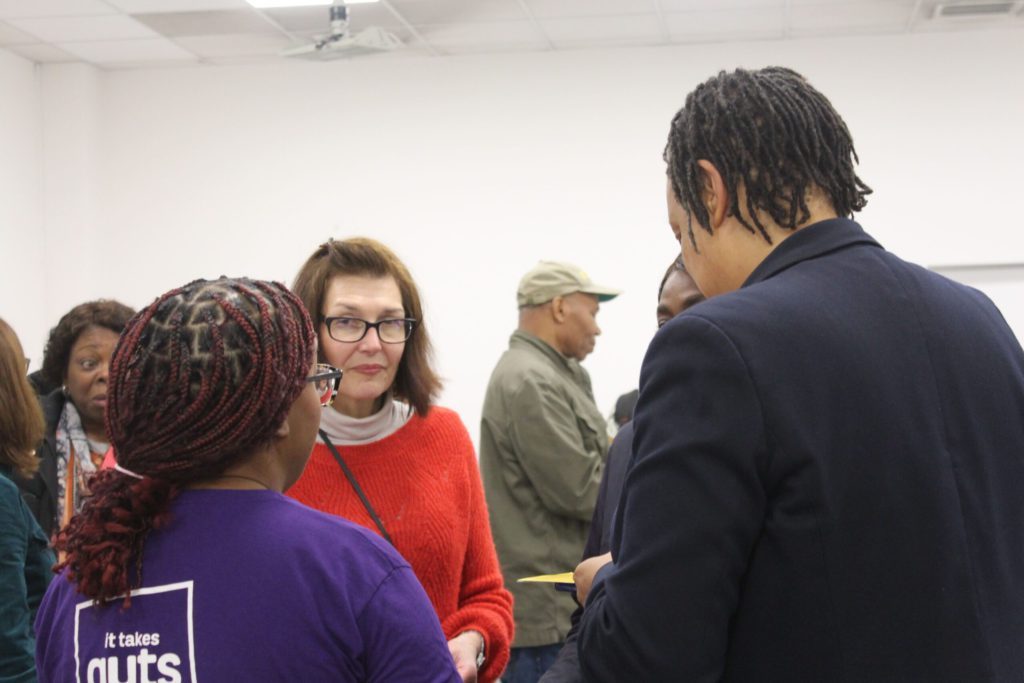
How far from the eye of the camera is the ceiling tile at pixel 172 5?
17.7 ft

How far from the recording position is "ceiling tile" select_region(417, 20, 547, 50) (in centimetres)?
592

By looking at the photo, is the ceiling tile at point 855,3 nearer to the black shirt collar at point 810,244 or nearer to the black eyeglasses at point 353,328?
the black eyeglasses at point 353,328

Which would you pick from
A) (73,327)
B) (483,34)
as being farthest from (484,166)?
(73,327)

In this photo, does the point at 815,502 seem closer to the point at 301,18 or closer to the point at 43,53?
the point at 301,18

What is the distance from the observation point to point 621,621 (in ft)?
3.60

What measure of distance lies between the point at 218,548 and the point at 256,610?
2.9 inches

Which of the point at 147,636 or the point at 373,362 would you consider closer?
the point at 147,636

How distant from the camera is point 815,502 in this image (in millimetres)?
1063

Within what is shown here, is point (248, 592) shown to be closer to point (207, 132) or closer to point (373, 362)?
point (373, 362)

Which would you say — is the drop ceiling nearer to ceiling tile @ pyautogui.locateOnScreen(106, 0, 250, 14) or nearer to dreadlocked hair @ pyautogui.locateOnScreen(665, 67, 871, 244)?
ceiling tile @ pyautogui.locateOnScreen(106, 0, 250, 14)

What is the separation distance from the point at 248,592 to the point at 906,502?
0.66 m

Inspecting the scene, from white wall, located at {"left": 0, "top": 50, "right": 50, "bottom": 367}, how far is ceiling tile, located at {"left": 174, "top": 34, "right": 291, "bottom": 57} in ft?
3.36

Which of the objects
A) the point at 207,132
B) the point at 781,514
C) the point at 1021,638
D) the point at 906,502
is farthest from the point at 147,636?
the point at 207,132

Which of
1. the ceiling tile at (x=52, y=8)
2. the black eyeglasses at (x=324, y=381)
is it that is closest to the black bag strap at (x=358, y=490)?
the black eyeglasses at (x=324, y=381)
